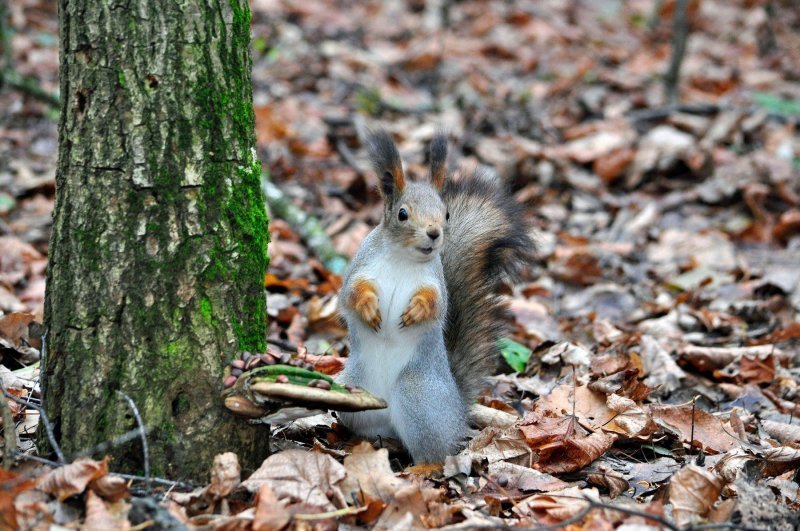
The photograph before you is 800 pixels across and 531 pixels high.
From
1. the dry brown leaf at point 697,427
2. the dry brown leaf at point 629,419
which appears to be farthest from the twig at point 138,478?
the dry brown leaf at point 697,427

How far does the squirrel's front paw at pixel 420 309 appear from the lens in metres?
2.61

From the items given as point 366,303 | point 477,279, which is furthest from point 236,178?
point 477,279

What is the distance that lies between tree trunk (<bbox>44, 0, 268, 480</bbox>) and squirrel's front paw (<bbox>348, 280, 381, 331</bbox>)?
486mm

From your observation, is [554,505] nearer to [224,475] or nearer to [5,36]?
[224,475]

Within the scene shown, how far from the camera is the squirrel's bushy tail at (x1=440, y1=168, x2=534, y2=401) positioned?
3.07 meters

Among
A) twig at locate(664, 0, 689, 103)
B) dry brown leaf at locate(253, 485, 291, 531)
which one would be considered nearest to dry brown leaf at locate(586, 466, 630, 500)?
dry brown leaf at locate(253, 485, 291, 531)

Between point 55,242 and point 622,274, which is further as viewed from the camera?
point 622,274

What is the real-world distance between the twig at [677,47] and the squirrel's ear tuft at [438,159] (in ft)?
19.1

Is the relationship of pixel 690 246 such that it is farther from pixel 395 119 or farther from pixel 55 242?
pixel 55 242

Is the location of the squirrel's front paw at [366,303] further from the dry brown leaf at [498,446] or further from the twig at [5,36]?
the twig at [5,36]

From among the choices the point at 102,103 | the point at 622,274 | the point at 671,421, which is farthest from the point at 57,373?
the point at 622,274

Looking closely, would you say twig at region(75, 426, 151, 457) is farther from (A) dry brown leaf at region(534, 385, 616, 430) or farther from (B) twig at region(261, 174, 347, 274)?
(B) twig at region(261, 174, 347, 274)

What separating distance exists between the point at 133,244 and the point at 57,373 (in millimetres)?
425

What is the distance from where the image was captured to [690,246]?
5.64 m
